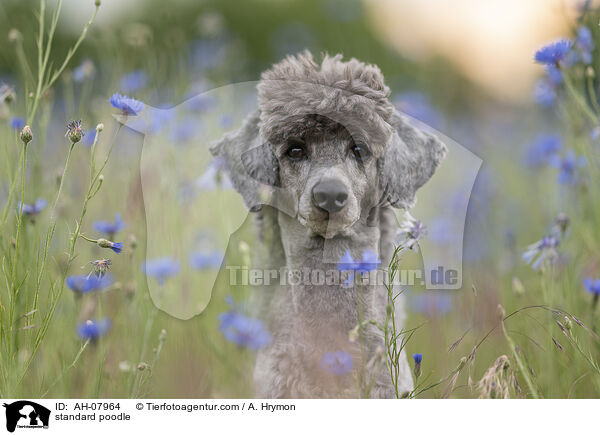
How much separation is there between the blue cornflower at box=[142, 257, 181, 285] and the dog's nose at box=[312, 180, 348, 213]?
739 mm

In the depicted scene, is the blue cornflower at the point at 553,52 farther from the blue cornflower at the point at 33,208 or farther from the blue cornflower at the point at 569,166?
the blue cornflower at the point at 33,208

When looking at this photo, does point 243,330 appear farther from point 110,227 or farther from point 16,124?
point 16,124

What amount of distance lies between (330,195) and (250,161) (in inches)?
16.4

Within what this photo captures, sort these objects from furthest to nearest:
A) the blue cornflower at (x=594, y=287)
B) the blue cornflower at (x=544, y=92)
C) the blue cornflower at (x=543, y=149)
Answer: the blue cornflower at (x=543, y=149) < the blue cornflower at (x=544, y=92) < the blue cornflower at (x=594, y=287)

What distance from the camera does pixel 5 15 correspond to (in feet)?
9.43

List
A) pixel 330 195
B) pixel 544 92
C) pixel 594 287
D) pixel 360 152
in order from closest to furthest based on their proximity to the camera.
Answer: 1. pixel 330 195
2. pixel 360 152
3. pixel 594 287
4. pixel 544 92

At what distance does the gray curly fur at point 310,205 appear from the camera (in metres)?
2.10

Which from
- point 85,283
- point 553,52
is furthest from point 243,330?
point 553,52

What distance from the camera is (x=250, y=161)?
2.29 m

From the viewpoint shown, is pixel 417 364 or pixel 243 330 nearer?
pixel 417 364

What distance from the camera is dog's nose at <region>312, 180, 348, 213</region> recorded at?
6.64 ft

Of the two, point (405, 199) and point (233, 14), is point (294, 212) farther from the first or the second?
point (233, 14)
